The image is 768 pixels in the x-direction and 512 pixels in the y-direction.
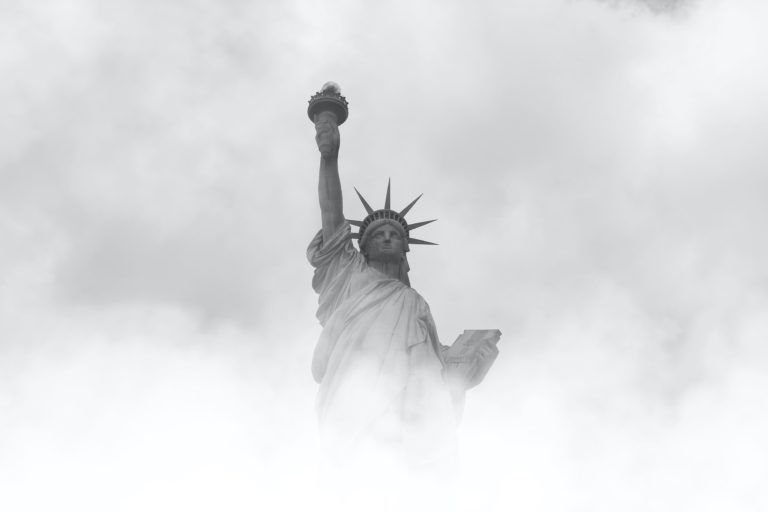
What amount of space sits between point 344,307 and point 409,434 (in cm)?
200

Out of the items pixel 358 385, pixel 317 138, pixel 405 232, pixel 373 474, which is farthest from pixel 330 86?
pixel 373 474

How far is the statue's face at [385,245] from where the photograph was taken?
14.3m

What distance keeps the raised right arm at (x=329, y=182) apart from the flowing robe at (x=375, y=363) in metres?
0.18

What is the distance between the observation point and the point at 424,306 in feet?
44.9

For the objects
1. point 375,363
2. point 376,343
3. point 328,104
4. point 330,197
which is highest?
point 328,104

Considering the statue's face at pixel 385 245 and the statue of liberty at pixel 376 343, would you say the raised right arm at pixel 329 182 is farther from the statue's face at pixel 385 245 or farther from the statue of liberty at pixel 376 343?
the statue's face at pixel 385 245

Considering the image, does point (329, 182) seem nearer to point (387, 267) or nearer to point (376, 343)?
point (387, 267)

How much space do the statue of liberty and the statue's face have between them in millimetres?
14

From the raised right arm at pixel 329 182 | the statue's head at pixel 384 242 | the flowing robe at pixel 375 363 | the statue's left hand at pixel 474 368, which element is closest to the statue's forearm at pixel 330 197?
the raised right arm at pixel 329 182

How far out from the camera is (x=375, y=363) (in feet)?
41.5

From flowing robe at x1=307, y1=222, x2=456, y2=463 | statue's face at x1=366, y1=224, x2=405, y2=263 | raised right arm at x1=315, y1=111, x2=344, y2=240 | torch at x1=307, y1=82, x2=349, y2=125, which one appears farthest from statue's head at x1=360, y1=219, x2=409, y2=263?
torch at x1=307, y1=82, x2=349, y2=125

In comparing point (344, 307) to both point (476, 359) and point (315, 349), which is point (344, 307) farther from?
point (476, 359)

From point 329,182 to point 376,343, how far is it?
246 cm

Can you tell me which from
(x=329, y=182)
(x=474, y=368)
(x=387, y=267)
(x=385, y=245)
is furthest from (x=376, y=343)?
(x=329, y=182)
